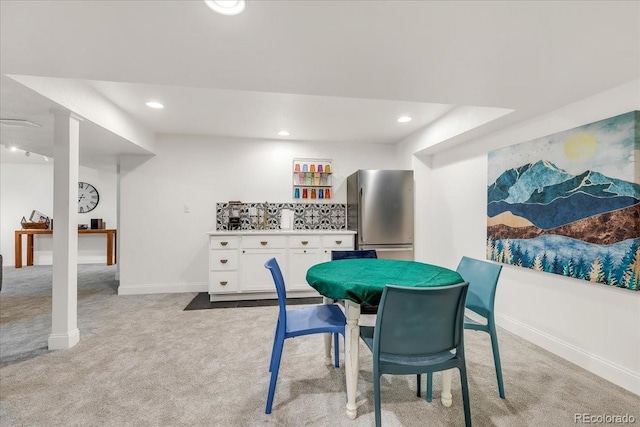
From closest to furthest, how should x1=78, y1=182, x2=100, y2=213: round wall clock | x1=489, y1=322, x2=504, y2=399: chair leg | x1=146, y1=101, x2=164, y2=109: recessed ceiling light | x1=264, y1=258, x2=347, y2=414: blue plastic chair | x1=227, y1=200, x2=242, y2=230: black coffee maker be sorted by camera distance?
x1=264, y1=258, x2=347, y2=414: blue plastic chair, x1=489, y1=322, x2=504, y2=399: chair leg, x1=146, y1=101, x2=164, y2=109: recessed ceiling light, x1=227, y1=200, x2=242, y2=230: black coffee maker, x1=78, y1=182, x2=100, y2=213: round wall clock

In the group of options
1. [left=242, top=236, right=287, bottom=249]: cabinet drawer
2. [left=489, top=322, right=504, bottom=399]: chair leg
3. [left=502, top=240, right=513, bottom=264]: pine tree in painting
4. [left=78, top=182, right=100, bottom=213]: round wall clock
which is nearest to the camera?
[left=489, top=322, right=504, bottom=399]: chair leg

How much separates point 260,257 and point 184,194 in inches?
61.1

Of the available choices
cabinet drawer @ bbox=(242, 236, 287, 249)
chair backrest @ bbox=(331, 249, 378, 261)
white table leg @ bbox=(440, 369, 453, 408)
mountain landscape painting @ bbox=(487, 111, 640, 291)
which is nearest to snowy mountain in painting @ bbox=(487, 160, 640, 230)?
mountain landscape painting @ bbox=(487, 111, 640, 291)

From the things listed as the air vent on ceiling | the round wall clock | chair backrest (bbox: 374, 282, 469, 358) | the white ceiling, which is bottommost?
chair backrest (bbox: 374, 282, 469, 358)

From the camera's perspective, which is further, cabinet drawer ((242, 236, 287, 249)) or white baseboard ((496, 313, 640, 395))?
cabinet drawer ((242, 236, 287, 249))

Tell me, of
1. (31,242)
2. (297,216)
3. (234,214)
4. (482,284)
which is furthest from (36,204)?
(482,284)

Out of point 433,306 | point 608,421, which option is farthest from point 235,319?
point 608,421

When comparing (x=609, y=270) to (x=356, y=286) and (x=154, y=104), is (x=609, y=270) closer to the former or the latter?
(x=356, y=286)

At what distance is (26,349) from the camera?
92.5 inches

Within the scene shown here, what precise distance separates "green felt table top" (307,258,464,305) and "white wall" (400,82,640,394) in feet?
3.37

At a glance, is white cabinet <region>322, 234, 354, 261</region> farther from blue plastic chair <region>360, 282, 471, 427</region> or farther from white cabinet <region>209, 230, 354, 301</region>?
blue plastic chair <region>360, 282, 471, 427</region>

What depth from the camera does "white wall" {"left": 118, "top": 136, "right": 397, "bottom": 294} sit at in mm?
4020

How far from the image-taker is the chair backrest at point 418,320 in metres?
1.26

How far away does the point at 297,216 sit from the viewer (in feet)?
14.4
